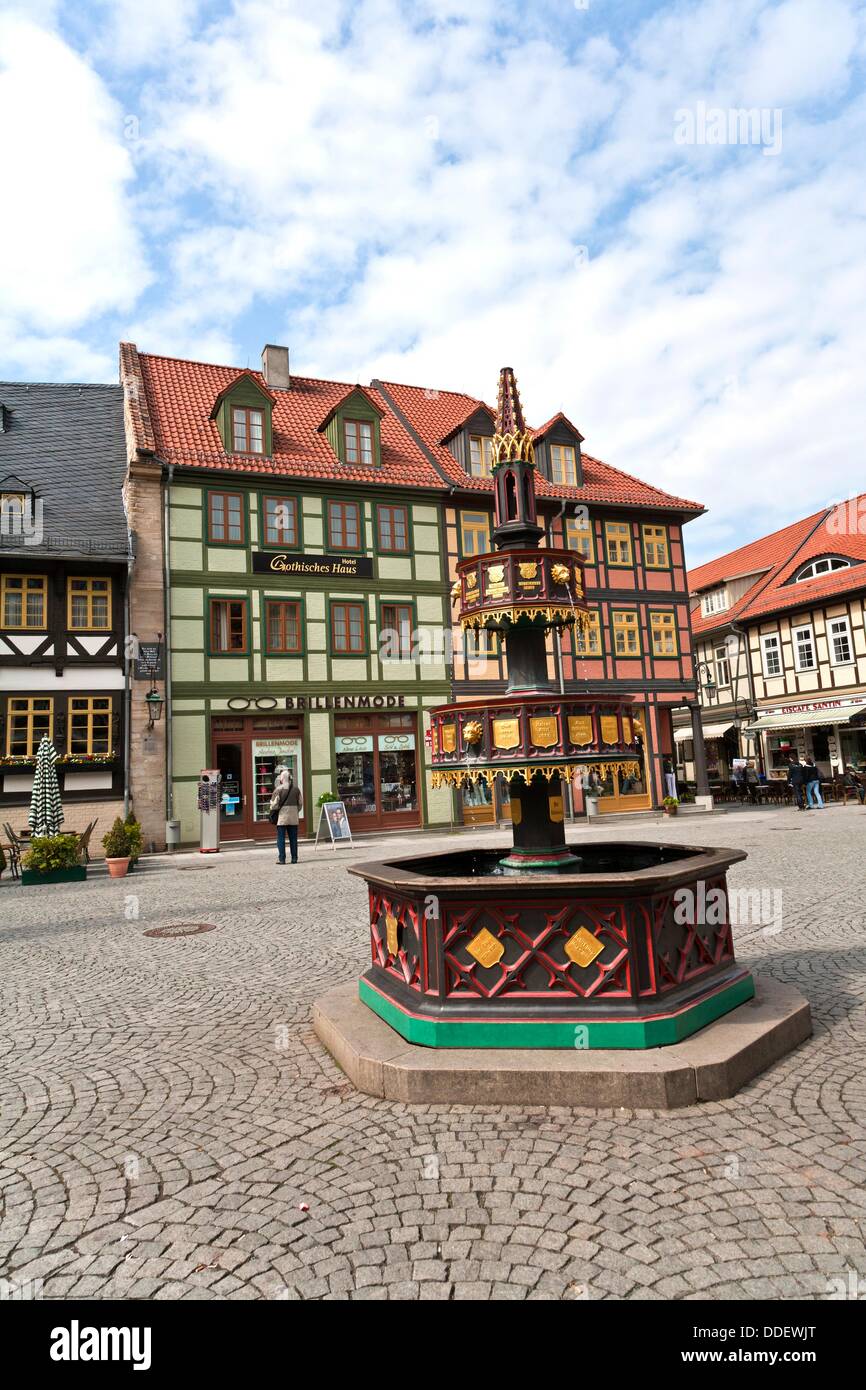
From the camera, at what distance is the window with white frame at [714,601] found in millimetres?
39250

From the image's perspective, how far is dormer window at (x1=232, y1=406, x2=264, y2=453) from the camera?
2250 centimetres

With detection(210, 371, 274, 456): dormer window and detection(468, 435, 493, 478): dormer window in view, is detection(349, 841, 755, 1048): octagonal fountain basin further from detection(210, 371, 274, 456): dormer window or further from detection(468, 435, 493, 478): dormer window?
detection(468, 435, 493, 478): dormer window

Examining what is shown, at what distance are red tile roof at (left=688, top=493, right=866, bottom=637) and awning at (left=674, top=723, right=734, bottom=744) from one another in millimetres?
4431

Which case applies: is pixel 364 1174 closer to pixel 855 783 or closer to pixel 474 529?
pixel 474 529

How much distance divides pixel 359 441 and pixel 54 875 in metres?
14.8

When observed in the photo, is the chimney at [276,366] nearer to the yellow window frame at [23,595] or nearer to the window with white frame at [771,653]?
the yellow window frame at [23,595]

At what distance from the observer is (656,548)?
1093 inches

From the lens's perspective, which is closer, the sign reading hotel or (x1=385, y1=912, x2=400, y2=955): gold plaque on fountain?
(x1=385, y1=912, x2=400, y2=955): gold plaque on fountain

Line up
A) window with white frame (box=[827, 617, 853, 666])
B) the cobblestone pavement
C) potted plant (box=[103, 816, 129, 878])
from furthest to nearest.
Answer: window with white frame (box=[827, 617, 853, 666]) < potted plant (box=[103, 816, 129, 878]) < the cobblestone pavement

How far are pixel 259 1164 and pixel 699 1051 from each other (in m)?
2.19

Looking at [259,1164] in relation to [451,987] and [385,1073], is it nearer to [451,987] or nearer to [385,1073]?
[385,1073]

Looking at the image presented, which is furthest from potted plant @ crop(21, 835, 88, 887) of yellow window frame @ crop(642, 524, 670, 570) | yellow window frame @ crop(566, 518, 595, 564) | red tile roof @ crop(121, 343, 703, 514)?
yellow window frame @ crop(642, 524, 670, 570)
